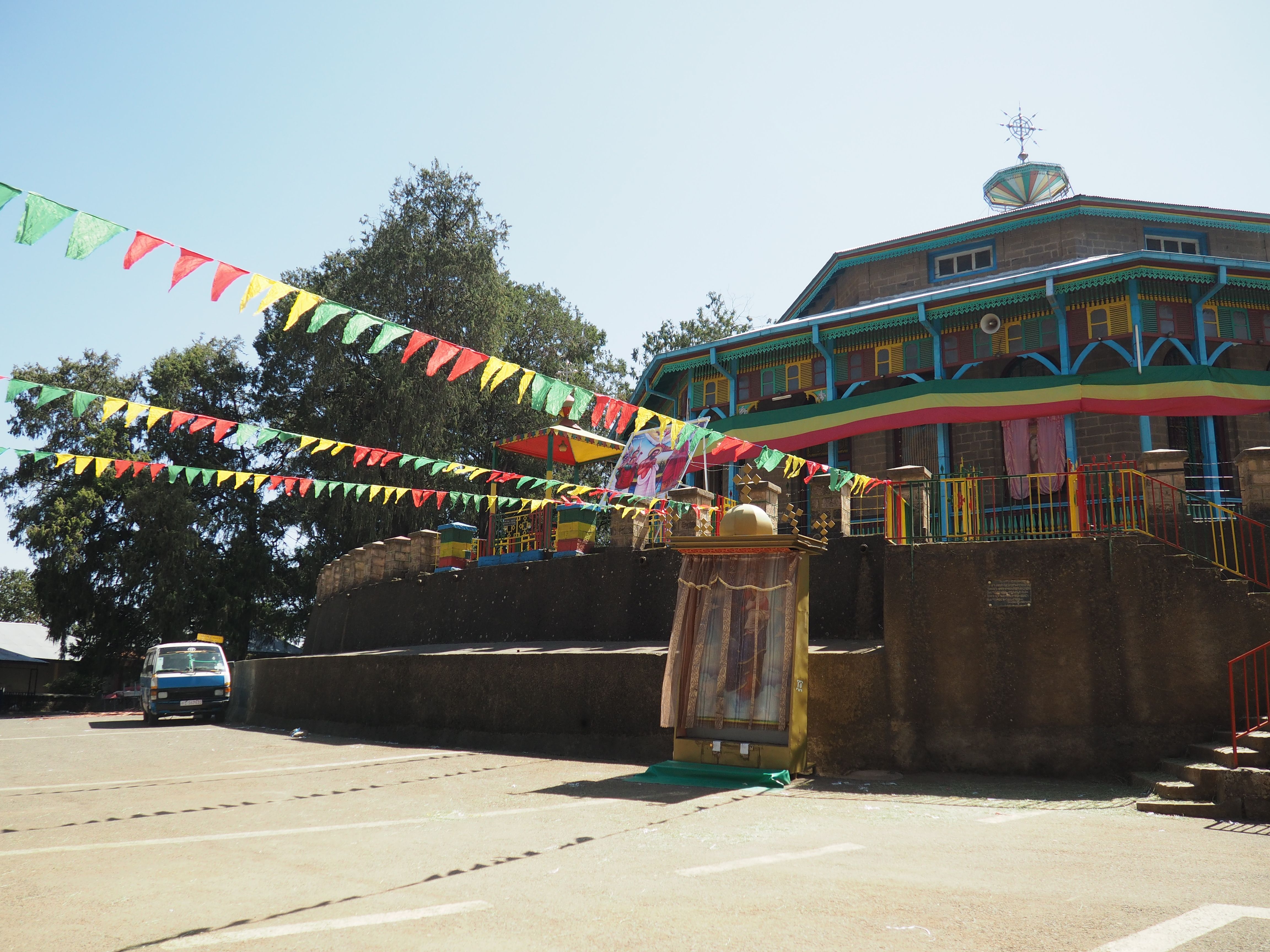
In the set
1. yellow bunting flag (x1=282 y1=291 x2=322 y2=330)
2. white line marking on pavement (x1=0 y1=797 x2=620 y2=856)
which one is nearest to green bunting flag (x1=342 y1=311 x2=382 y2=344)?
yellow bunting flag (x1=282 y1=291 x2=322 y2=330)

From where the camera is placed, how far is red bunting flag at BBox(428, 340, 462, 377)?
949 centimetres

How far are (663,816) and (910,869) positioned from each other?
253 cm

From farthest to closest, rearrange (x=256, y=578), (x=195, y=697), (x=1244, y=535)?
1. (x=256, y=578)
2. (x=195, y=697)
3. (x=1244, y=535)

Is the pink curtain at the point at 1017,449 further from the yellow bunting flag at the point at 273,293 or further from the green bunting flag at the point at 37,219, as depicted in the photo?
the green bunting flag at the point at 37,219

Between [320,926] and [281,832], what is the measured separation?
302 centimetres

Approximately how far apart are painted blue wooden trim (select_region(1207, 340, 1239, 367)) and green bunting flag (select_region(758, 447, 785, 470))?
8.70m

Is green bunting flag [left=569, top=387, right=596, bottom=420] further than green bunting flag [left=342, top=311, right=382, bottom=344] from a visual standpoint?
Yes

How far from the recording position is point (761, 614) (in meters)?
10.2

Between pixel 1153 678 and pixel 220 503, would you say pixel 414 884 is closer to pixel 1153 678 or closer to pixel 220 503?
pixel 1153 678

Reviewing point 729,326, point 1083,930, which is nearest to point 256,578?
point 729,326

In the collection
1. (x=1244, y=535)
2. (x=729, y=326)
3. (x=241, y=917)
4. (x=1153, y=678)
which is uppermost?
(x=729, y=326)

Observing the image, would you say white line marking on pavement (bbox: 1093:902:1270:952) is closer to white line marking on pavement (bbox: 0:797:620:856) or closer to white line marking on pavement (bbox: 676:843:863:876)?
white line marking on pavement (bbox: 676:843:863:876)

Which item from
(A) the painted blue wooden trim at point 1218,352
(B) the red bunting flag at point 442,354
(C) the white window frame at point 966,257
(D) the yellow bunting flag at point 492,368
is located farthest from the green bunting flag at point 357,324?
(C) the white window frame at point 966,257

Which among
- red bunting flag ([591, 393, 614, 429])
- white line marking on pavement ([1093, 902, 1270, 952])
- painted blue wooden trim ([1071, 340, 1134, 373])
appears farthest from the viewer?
painted blue wooden trim ([1071, 340, 1134, 373])
